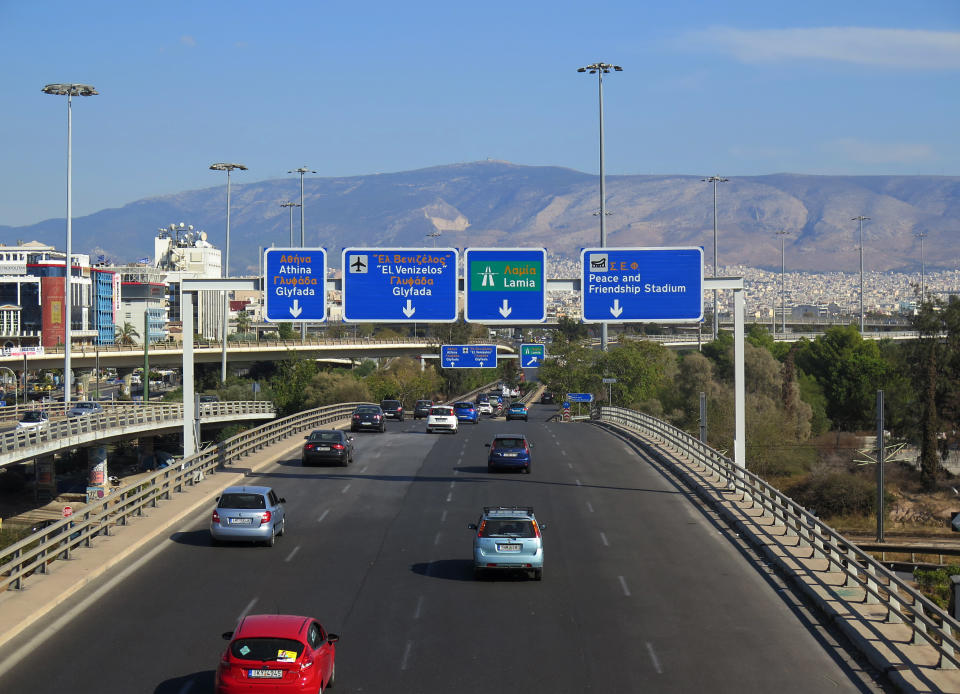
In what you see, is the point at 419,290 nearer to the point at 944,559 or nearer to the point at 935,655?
the point at 935,655

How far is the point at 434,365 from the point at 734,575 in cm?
13670

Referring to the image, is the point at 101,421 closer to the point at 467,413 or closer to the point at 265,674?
the point at 467,413

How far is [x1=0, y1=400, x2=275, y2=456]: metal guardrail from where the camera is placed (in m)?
47.2

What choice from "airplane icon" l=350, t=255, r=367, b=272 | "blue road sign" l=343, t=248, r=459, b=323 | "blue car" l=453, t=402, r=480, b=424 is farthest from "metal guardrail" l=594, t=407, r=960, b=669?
"blue car" l=453, t=402, r=480, b=424

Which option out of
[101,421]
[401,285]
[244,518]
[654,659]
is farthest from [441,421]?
[654,659]

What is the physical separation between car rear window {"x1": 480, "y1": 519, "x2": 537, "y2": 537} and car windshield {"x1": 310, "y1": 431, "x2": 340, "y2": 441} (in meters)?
20.8

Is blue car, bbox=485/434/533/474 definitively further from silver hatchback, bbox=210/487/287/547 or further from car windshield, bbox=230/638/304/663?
car windshield, bbox=230/638/304/663

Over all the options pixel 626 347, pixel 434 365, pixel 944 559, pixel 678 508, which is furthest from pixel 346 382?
pixel 678 508

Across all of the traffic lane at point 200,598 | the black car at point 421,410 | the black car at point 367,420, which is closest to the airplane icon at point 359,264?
the traffic lane at point 200,598

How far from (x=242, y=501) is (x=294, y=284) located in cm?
1321

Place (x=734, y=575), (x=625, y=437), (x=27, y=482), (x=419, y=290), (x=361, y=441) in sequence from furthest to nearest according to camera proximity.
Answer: (x=27, y=482) → (x=625, y=437) → (x=361, y=441) → (x=419, y=290) → (x=734, y=575)

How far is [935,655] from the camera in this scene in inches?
669

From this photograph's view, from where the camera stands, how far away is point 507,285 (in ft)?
124

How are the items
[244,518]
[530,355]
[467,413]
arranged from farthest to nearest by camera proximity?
[530,355] < [467,413] < [244,518]
